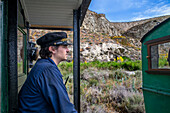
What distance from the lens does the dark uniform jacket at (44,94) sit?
1307 millimetres

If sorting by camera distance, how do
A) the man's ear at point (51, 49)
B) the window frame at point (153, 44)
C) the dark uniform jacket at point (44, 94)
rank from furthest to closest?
the window frame at point (153, 44) < the man's ear at point (51, 49) < the dark uniform jacket at point (44, 94)

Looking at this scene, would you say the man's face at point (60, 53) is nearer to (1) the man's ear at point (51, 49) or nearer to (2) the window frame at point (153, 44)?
(1) the man's ear at point (51, 49)

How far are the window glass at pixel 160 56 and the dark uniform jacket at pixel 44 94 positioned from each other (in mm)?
2884

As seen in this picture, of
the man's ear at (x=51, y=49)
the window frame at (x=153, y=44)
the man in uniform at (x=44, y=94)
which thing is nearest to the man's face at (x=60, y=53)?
the man's ear at (x=51, y=49)

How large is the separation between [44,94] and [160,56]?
329cm

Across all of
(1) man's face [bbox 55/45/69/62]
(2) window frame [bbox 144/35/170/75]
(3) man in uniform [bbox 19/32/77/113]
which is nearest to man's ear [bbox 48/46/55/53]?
(1) man's face [bbox 55/45/69/62]

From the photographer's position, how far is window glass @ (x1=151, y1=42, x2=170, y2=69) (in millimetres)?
3434

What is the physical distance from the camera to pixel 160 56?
3.74m

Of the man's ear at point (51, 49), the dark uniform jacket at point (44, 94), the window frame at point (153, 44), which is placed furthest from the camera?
the window frame at point (153, 44)

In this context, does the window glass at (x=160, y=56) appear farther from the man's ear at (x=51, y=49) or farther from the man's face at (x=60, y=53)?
the man's ear at (x=51, y=49)

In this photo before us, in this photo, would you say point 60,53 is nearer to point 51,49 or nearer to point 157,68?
point 51,49

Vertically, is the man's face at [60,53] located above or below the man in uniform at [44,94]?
above

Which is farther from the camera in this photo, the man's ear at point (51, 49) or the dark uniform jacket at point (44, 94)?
the man's ear at point (51, 49)

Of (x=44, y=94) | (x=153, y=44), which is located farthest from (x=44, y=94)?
(x=153, y=44)
